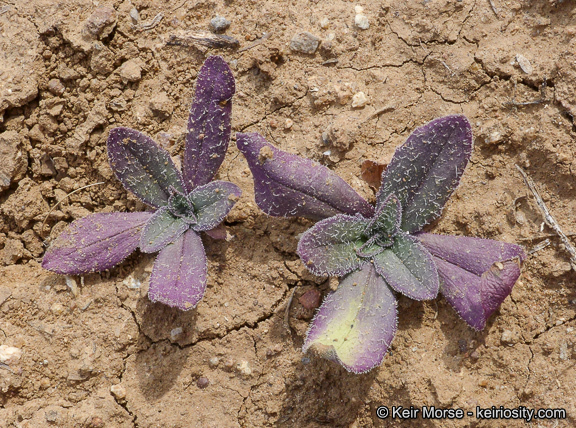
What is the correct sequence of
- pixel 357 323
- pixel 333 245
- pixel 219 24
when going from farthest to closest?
pixel 219 24 → pixel 333 245 → pixel 357 323

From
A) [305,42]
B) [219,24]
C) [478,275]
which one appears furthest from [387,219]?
[219,24]

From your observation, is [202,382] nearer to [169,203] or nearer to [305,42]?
[169,203]

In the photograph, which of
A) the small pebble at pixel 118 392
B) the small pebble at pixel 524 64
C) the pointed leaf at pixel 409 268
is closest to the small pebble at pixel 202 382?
the small pebble at pixel 118 392

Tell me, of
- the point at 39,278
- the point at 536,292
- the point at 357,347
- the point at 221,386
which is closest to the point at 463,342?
the point at 536,292

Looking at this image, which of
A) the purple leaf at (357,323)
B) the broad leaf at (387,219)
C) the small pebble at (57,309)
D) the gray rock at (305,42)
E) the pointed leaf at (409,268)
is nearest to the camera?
the purple leaf at (357,323)

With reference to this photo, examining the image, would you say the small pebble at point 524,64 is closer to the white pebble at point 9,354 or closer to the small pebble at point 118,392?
the small pebble at point 118,392

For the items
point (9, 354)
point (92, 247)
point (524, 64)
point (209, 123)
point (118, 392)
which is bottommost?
point (118, 392)
